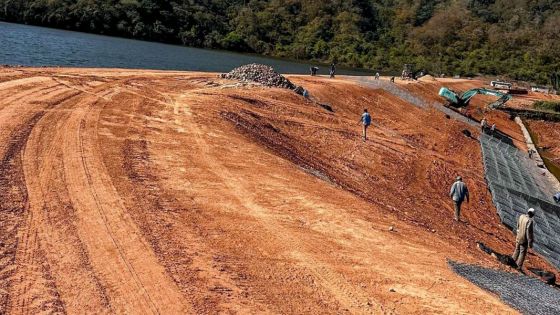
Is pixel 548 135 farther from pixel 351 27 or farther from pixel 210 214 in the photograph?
pixel 351 27

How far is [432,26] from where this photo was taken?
413 ft

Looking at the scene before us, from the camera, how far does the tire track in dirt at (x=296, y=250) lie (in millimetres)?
9617

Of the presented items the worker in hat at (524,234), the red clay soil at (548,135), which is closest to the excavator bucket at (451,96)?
the red clay soil at (548,135)

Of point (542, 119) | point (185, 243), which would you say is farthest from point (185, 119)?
point (542, 119)

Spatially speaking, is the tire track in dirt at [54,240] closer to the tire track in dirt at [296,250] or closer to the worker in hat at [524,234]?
the tire track in dirt at [296,250]

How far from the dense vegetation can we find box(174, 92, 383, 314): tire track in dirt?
8743 cm

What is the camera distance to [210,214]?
1226cm

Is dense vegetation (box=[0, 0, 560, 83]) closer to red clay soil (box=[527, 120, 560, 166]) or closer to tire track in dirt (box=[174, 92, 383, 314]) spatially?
red clay soil (box=[527, 120, 560, 166])

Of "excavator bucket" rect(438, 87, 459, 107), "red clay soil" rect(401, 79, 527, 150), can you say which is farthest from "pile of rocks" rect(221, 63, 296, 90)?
"red clay soil" rect(401, 79, 527, 150)

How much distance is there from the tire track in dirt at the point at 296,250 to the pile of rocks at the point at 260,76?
596 inches

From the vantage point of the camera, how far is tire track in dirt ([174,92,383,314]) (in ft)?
31.6

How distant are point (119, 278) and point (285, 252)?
11.8 feet

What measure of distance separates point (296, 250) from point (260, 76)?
71.9 feet

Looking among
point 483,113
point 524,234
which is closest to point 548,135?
point 483,113
